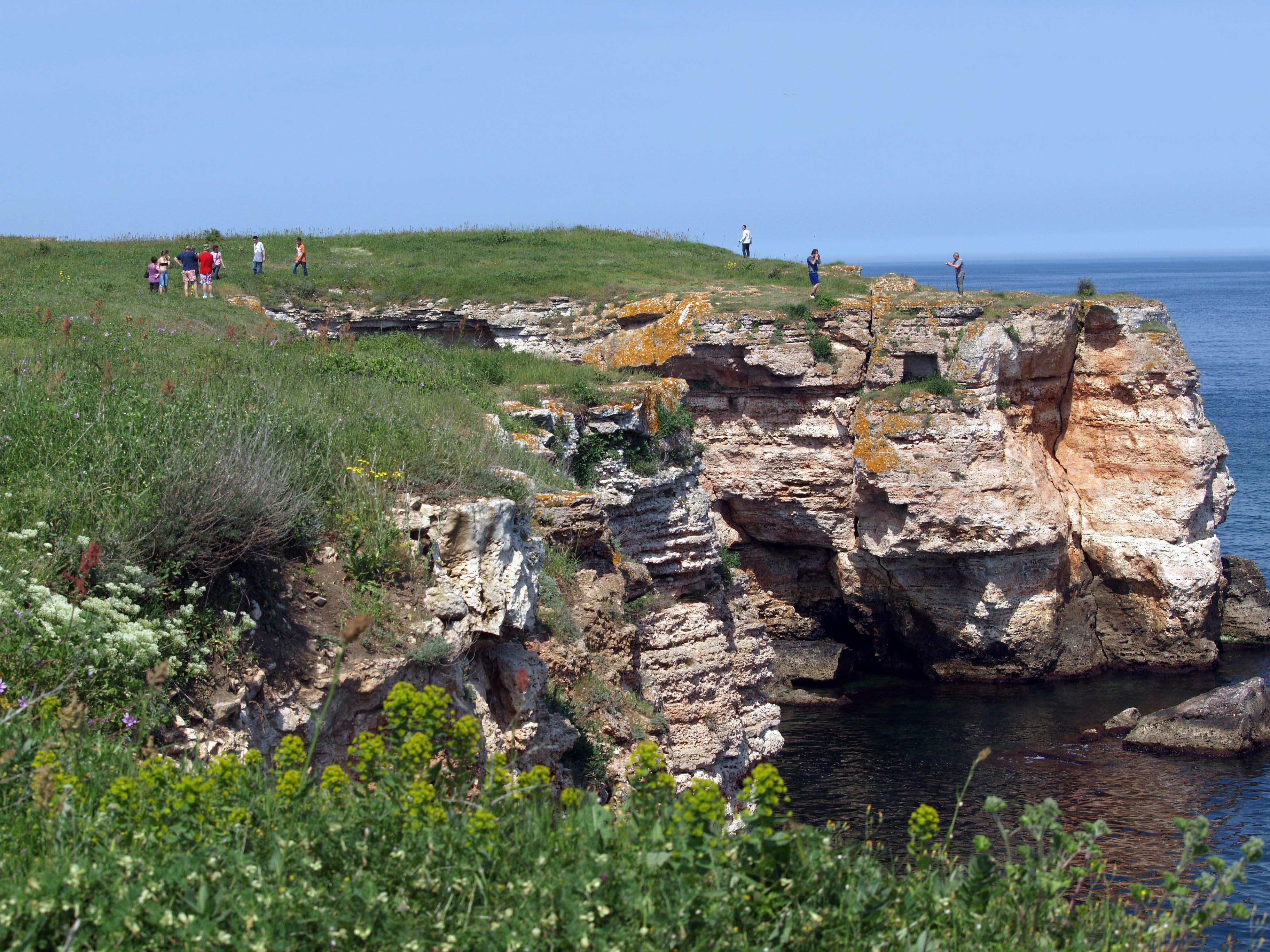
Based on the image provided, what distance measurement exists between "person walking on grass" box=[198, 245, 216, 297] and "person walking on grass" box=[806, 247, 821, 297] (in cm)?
1478

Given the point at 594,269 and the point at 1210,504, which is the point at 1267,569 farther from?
the point at 594,269

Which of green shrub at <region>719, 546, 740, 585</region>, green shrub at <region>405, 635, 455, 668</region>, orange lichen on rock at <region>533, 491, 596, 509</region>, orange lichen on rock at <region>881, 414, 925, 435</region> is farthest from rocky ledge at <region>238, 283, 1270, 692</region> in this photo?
green shrub at <region>405, 635, 455, 668</region>

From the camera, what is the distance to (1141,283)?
564 ft

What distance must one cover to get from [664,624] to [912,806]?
6854mm

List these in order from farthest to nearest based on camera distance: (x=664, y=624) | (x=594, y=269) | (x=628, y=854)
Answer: (x=594, y=269)
(x=664, y=624)
(x=628, y=854)

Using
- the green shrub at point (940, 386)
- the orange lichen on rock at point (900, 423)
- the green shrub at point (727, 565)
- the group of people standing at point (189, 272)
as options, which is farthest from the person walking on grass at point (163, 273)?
the green shrub at point (940, 386)

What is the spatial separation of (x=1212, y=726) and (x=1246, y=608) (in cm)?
873

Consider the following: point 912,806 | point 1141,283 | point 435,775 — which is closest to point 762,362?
point 912,806

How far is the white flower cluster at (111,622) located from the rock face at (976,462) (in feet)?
66.3

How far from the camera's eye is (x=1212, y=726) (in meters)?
22.4

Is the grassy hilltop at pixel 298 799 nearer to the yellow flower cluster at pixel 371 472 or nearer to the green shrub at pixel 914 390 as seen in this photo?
the yellow flower cluster at pixel 371 472

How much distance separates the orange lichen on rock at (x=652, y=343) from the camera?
26016 mm

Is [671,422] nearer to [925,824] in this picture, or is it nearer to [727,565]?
[727,565]

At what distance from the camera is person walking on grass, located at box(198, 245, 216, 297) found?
2381 centimetres
